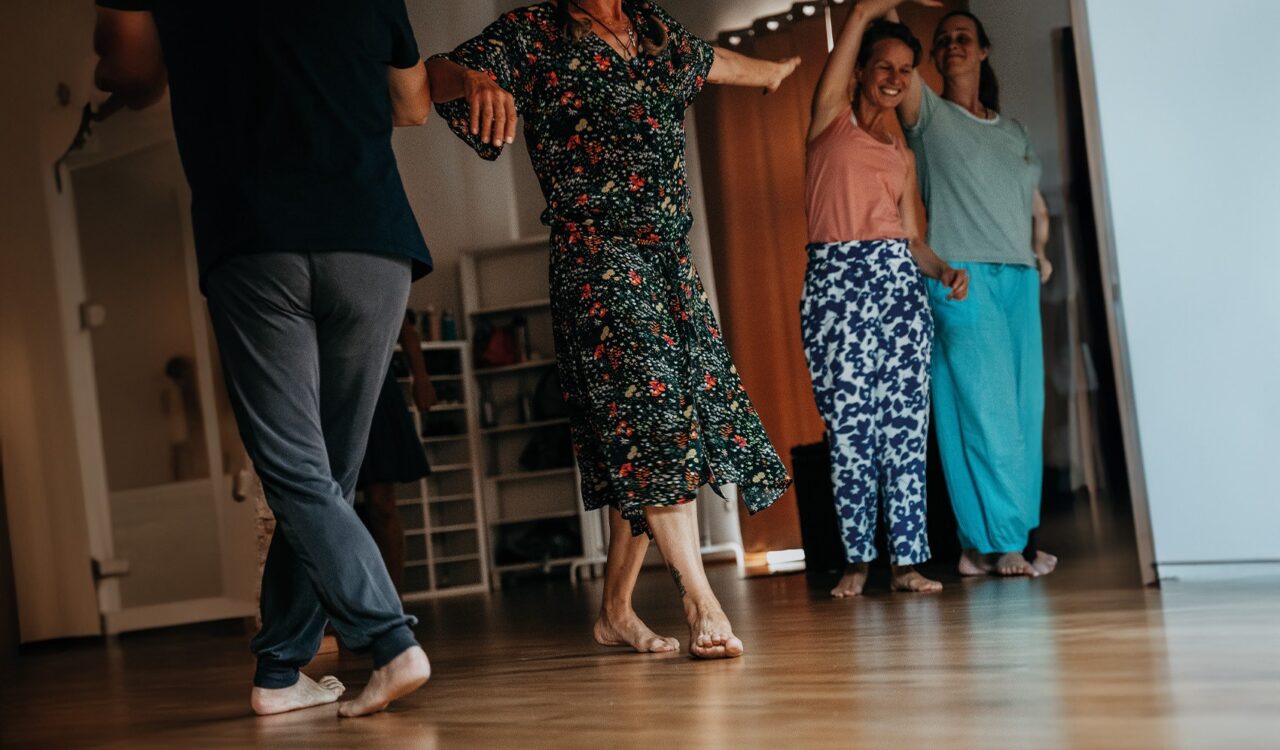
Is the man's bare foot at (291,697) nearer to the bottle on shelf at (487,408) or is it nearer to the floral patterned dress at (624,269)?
the floral patterned dress at (624,269)

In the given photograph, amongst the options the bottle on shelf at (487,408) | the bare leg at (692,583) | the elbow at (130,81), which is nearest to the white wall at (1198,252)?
the bare leg at (692,583)

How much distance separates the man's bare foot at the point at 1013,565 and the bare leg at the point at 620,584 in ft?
4.31

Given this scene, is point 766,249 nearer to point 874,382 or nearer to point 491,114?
point 874,382

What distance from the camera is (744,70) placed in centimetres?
291

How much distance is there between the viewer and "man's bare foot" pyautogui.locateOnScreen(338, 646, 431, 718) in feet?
6.44

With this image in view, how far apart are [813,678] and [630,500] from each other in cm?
60

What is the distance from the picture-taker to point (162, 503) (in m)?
6.64

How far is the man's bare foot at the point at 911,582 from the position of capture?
3443mm

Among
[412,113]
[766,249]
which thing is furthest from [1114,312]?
[766,249]

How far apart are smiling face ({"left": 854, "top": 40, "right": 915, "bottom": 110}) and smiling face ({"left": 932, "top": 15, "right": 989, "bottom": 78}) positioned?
0.09 m

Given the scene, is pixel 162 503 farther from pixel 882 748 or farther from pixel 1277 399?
pixel 882 748

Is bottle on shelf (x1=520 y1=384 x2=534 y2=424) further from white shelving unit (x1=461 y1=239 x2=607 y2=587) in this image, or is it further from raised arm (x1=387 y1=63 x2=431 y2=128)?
raised arm (x1=387 y1=63 x2=431 y2=128)

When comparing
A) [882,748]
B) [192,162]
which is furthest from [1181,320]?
[192,162]

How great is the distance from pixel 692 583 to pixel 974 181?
1.97 m
